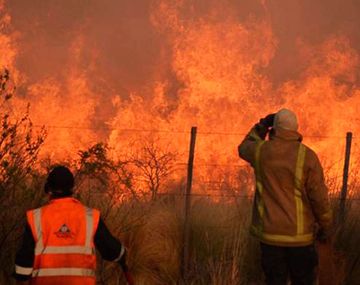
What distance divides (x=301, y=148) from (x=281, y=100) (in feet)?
152

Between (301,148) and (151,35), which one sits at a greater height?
(151,35)

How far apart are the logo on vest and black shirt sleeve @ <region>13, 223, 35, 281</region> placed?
15cm

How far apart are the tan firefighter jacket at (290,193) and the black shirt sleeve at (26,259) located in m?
1.98

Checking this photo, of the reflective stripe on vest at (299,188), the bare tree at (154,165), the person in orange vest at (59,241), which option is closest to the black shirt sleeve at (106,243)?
the person in orange vest at (59,241)

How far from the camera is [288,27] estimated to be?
61.8 meters

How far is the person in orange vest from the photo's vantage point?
4629 millimetres

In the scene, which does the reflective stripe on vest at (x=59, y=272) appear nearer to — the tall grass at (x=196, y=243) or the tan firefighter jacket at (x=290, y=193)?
the tan firefighter jacket at (x=290, y=193)

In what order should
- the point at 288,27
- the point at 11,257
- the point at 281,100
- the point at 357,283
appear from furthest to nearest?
the point at 288,27 < the point at 281,100 < the point at 357,283 < the point at 11,257

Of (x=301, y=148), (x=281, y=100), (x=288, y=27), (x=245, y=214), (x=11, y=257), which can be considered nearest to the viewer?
(x=301, y=148)

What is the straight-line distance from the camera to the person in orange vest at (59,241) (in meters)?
4.63

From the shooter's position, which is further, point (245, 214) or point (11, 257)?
point (245, 214)

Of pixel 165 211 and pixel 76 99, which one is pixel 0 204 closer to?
pixel 165 211

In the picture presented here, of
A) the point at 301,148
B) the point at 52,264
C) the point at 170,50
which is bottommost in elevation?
the point at 52,264

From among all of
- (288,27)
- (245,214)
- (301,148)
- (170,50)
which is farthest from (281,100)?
(301,148)
